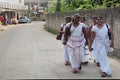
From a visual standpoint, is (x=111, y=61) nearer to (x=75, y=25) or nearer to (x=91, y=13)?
(x=75, y=25)

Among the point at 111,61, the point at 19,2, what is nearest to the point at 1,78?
the point at 111,61

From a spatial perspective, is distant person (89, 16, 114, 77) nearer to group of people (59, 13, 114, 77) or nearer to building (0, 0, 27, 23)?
group of people (59, 13, 114, 77)

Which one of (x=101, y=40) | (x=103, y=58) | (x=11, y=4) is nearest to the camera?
(x=103, y=58)

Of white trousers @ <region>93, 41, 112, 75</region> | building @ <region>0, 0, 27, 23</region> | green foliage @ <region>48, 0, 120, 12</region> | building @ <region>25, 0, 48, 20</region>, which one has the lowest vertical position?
building @ <region>25, 0, 48, 20</region>

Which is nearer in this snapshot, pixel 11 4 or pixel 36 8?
pixel 11 4

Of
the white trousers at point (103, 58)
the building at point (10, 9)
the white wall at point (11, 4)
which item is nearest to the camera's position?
the white trousers at point (103, 58)

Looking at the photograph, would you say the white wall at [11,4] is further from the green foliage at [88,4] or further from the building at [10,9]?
the green foliage at [88,4]

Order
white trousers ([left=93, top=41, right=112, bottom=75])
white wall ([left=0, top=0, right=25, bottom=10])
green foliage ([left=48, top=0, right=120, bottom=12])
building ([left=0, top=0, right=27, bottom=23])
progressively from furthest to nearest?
building ([left=0, top=0, right=27, bottom=23])
white wall ([left=0, top=0, right=25, bottom=10])
green foliage ([left=48, top=0, right=120, bottom=12])
white trousers ([left=93, top=41, right=112, bottom=75])

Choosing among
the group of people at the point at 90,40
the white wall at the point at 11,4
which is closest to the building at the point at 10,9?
the white wall at the point at 11,4

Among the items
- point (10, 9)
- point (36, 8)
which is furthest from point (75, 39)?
point (36, 8)

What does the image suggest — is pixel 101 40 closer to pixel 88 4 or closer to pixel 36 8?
pixel 88 4

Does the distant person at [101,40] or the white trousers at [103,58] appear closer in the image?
the white trousers at [103,58]

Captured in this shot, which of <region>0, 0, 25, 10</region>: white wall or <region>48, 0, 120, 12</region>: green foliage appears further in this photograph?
<region>0, 0, 25, 10</region>: white wall

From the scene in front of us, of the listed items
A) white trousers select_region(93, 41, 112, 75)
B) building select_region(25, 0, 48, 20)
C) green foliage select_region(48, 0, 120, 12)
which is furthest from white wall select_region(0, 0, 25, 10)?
white trousers select_region(93, 41, 112, 75)
